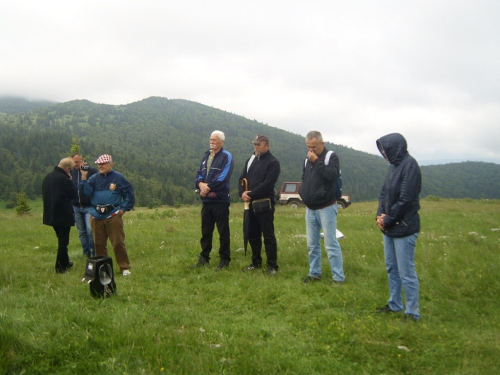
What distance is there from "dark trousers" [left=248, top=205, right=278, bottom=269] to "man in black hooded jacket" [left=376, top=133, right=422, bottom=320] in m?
2.24

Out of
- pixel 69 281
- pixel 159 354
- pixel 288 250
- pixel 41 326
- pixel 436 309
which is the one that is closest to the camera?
pixel 159 354

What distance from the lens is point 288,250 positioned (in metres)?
7.80

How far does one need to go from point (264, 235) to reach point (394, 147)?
9.38 ft

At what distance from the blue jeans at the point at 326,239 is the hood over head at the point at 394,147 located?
57.8 inches

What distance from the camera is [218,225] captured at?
22.7ft

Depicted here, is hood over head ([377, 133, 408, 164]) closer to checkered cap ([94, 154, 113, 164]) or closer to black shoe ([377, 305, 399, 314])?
black shoe ([377, 305, 399, 314])

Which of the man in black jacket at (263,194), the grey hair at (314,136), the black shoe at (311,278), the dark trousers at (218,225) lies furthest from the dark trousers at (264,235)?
the grey hair at (314,136)

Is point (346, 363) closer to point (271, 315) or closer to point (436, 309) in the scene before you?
point (271, 315)

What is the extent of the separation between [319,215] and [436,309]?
203 centimetres

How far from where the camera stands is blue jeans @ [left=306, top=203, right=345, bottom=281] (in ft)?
18.7

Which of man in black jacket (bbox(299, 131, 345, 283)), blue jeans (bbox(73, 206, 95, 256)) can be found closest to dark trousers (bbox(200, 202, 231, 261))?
man in black jacket (bbox(299, 131, 345, 283))

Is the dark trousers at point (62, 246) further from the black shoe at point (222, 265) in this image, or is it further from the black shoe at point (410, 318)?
the black shoe at point (410, 318)

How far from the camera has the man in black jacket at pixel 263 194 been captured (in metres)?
6.42

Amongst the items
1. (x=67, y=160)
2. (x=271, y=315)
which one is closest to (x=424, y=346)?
(x=271, y=315)
